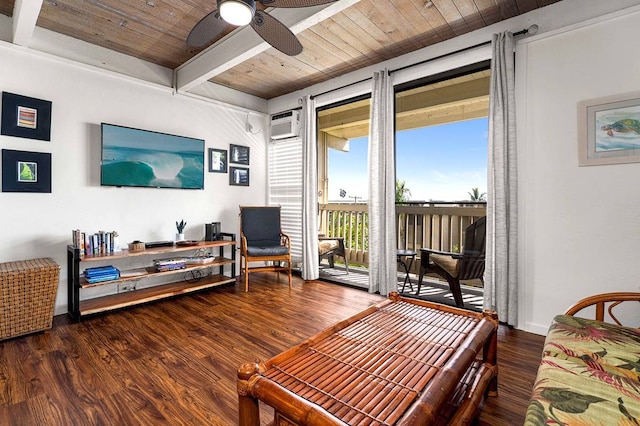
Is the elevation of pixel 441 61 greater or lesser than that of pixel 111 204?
greater

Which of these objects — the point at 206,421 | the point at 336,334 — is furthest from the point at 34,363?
the point at 336,334

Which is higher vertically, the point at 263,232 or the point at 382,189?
the point at 382,189

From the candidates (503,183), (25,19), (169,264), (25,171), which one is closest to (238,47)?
(25,19)

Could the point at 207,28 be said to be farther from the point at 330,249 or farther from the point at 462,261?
the point at 330,249

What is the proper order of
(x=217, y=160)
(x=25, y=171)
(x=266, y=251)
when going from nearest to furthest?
(x=25, y=171), (x=266, y=251), (x=217, y=160)

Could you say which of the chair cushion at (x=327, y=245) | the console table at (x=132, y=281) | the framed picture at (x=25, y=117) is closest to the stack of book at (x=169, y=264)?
the console table at (x=132, y=281)

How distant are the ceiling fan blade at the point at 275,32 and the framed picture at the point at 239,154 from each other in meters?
2.38

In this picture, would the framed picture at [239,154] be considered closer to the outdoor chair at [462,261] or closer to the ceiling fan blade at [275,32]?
the ceiling fan blade at [275,32]

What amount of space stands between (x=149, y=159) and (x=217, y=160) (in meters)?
0.93

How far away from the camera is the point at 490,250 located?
9.19 ft

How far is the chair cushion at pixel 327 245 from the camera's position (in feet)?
15.3

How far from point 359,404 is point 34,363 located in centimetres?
231

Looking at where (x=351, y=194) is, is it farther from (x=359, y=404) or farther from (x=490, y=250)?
(x=359, y=404)

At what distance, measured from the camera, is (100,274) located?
2.99m
